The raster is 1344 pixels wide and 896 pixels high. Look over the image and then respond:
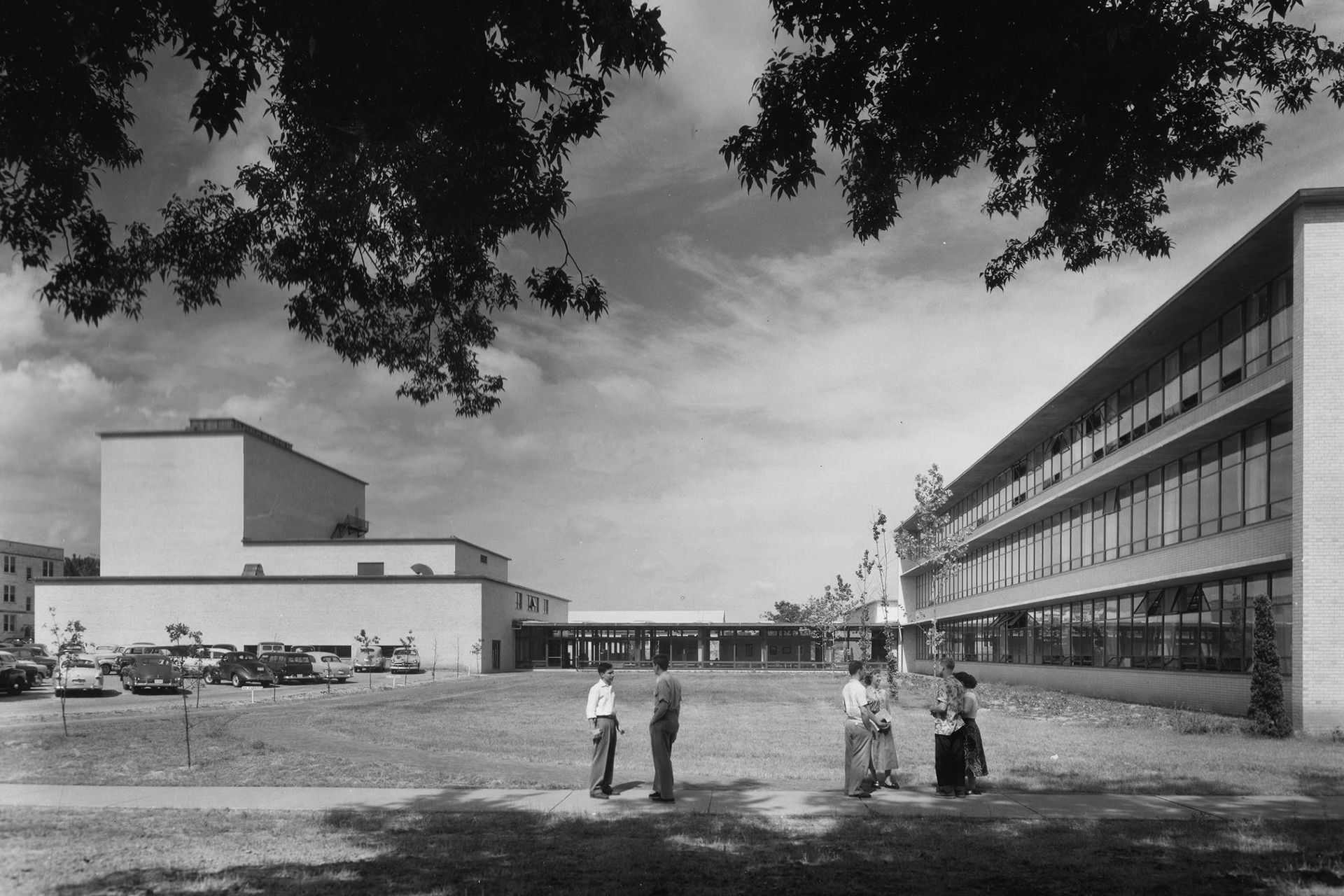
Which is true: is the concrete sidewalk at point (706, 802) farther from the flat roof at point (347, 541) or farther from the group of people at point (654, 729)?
the flat roof at point (347, 541)

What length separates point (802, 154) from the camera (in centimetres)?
973

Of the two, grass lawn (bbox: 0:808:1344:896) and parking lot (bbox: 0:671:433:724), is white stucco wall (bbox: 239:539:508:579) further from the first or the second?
grass lawn (bbox: 0:808:1344:896)

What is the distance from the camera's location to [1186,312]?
3419 centimetres

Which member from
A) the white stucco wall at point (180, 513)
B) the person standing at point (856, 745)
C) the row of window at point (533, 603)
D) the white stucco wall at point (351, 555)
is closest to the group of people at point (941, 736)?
the person standing at point (856, 745)

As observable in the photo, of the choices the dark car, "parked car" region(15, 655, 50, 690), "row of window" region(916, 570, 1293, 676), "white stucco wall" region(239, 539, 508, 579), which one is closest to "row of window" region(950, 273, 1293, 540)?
"row of window" region(916, 570, 1293, 676)

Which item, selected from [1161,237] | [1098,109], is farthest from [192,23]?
[1161,237]

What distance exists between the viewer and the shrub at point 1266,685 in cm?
2508

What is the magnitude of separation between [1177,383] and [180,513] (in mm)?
72648

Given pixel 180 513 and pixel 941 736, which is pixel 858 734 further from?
pixel 180 513

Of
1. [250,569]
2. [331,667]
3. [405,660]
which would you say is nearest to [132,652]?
[331,667]

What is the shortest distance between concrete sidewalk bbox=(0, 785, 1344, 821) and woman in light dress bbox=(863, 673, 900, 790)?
340 mm

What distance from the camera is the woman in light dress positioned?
15.3 meters

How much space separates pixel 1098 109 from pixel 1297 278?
65.9 ft

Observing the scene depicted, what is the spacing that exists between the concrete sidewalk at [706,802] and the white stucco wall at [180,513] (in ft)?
239
